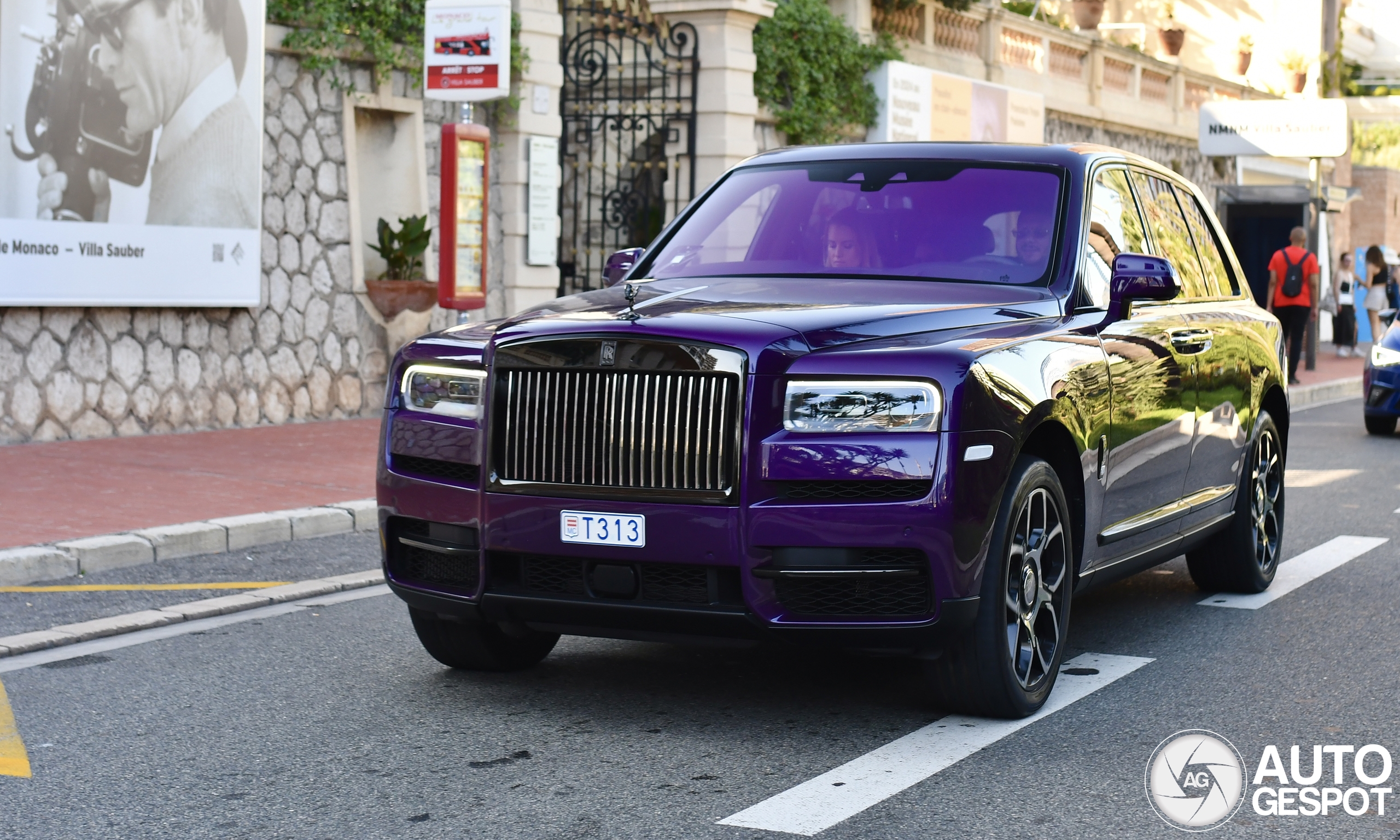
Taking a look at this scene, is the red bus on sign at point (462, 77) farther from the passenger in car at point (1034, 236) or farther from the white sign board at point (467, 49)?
the passenger in car at point (1034, 236)

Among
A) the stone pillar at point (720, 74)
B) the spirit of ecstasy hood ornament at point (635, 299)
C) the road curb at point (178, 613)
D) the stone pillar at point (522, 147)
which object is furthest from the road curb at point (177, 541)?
the stone pillar at point (720, 74)

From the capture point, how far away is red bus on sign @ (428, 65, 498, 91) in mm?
12836

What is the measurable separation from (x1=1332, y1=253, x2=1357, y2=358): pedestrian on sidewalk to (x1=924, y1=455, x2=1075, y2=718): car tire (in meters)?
27.8

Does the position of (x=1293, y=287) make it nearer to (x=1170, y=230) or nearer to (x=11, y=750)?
(x=1170, y=230)

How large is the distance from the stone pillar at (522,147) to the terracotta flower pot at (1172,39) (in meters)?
22.9

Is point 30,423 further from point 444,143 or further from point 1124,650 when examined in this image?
point 1124,650

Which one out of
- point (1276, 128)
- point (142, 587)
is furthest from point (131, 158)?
point (1276, 128)

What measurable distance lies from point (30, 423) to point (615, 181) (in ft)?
28.6

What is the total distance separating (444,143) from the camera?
542 inches

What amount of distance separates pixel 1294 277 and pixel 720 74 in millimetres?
8063

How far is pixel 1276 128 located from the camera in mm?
27422

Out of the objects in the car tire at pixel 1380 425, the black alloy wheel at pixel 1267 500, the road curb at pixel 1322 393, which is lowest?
the road curb at pixel 1322 393

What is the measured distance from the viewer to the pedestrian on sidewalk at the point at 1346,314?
104 ft

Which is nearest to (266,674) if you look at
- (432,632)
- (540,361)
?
(432,632)
